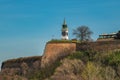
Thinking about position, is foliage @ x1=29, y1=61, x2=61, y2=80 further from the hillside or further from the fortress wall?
the fortress wall

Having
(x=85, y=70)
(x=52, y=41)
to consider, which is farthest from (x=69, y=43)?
(x=85, y=70)

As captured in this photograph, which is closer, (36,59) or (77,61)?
(77,61)

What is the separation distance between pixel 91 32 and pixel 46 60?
44.5 feet

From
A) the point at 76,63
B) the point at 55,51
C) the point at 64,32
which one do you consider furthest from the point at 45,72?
the point at 64,32

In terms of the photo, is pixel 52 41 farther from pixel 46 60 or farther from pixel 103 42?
pixel 103 42

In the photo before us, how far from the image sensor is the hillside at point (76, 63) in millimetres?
93062

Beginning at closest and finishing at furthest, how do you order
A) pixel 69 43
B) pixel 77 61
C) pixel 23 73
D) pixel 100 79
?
1. pixel 100 79
2. pixel 77 61
3. pixel 69 43
4. pixel 23 73

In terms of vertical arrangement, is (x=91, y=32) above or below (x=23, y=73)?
above

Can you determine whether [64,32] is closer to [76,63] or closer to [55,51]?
[55,51]

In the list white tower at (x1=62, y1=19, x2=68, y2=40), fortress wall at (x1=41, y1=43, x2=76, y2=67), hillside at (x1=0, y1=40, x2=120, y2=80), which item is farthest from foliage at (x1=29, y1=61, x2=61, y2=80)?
white tower at (x1=62, y1=19, x2=68, y2=40)

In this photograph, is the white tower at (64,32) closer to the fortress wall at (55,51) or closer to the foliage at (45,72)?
the fortress wall at (55,51)

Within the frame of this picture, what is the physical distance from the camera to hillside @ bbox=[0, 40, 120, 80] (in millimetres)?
93062

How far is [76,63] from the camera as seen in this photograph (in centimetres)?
9831

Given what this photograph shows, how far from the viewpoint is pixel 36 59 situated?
11506 cm
